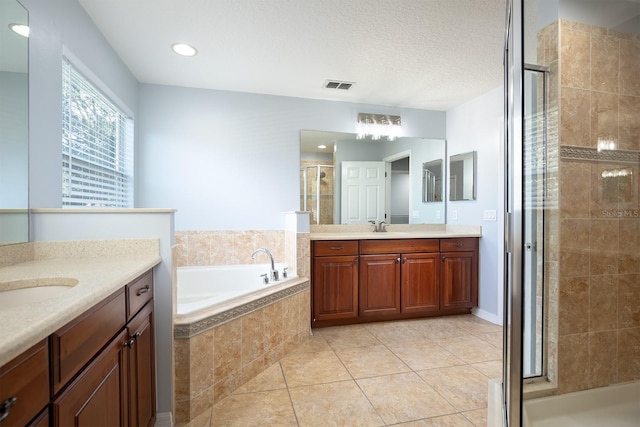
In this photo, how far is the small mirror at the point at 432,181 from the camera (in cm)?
375

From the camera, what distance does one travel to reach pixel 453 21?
6.75ft

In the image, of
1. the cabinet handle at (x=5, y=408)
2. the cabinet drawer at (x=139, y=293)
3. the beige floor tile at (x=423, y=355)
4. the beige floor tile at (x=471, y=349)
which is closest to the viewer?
the cabinet handle at (x=5, y=408)

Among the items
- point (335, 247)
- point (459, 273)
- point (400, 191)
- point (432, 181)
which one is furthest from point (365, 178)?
point (459, 273)

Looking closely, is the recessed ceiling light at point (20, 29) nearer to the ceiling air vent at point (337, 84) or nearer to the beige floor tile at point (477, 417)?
the ceiling air vent at point (337, 84)

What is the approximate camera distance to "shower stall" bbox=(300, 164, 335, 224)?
3.40m

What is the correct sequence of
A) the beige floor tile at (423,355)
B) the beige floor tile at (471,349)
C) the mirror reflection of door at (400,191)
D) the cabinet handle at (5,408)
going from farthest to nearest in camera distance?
the mirror reflection of door at (400,191), the beige floor tile at (471,349), the beige floor tile at (423,355), the cabinet handle at (5,408)

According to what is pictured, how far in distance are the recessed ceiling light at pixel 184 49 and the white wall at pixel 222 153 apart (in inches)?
27.1

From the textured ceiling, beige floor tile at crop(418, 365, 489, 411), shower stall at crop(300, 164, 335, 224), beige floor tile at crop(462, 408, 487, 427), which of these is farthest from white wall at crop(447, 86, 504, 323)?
beige floor tile at crop(462, 408, 487, 427)

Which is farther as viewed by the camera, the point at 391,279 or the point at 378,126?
the point at 378,126

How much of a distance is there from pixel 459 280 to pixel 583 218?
1983mm

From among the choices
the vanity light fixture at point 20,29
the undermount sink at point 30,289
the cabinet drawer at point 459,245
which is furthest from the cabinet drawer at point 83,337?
the cabinet drawer at point 459,245

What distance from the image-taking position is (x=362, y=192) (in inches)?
A: 141

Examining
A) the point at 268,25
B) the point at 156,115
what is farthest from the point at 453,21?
the point at 156,115

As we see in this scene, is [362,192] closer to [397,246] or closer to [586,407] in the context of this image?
[397,246]
